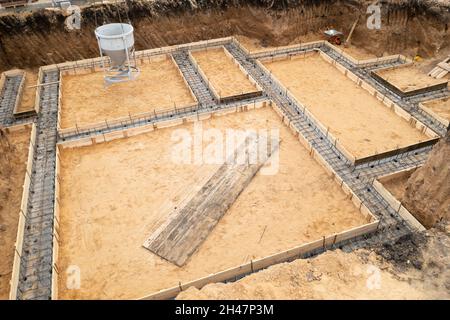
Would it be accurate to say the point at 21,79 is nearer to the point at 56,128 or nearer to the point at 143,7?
the point at 56,128

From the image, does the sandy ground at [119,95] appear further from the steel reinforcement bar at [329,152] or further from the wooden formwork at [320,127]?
the wooden formwork at [320,127]

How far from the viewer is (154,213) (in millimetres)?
11219

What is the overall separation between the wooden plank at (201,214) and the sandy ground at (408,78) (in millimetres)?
8104

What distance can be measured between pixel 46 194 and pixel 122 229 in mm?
3263

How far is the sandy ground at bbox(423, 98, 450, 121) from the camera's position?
14.8 meters

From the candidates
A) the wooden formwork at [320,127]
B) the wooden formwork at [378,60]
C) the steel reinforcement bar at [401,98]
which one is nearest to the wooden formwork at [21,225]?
the wooden formwork at [320,127]

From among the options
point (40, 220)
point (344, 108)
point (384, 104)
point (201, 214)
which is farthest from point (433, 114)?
point (40, 220)

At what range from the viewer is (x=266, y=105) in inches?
625

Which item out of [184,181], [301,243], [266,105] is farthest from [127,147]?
[301,243]

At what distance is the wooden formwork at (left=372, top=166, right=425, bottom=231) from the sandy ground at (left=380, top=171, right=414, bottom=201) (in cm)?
8

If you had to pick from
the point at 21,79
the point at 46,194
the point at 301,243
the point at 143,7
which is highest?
the point at 143,7

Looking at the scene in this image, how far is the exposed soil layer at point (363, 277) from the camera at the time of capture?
7.79 metres

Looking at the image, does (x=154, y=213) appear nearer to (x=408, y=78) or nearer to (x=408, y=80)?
(x=408, y=80)

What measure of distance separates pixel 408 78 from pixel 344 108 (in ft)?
14.0
